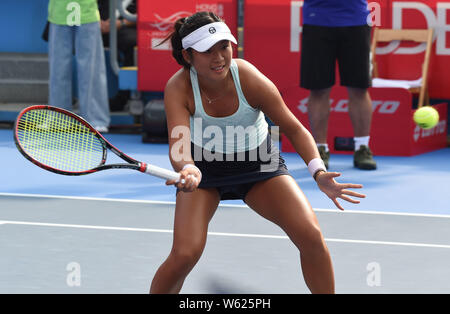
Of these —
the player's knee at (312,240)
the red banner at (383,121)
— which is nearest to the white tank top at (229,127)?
the player's knee at (312,240)

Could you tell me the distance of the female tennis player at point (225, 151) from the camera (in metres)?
3.20

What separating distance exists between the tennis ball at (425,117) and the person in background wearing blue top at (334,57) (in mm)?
492

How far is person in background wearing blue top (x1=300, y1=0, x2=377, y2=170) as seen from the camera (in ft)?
21.7

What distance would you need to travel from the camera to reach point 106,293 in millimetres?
3754

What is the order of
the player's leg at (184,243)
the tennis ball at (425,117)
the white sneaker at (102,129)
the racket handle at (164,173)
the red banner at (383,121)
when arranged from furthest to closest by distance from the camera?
the white sneaker at (102,129)
the red banner at (383,121)
the tennis ball at (425,117)
the player's leg at (184,243)
the racket handle at (164,173)

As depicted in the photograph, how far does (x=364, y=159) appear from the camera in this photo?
267 inches

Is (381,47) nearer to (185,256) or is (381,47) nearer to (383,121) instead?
(383,121)

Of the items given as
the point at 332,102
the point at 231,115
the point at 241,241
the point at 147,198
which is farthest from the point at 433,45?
the point at 231,115

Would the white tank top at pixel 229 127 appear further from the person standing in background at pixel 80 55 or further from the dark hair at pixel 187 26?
the person standing in background at pixel 80 55

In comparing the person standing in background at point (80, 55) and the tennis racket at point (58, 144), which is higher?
the tennis racket at point (58, 144)

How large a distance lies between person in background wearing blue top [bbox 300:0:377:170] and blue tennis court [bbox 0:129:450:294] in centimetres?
43

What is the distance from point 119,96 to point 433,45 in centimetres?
322

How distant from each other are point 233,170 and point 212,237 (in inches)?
51.6

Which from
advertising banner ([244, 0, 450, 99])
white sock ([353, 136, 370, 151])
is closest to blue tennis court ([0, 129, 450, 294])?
white sock ([353, 136, 370, 151])
